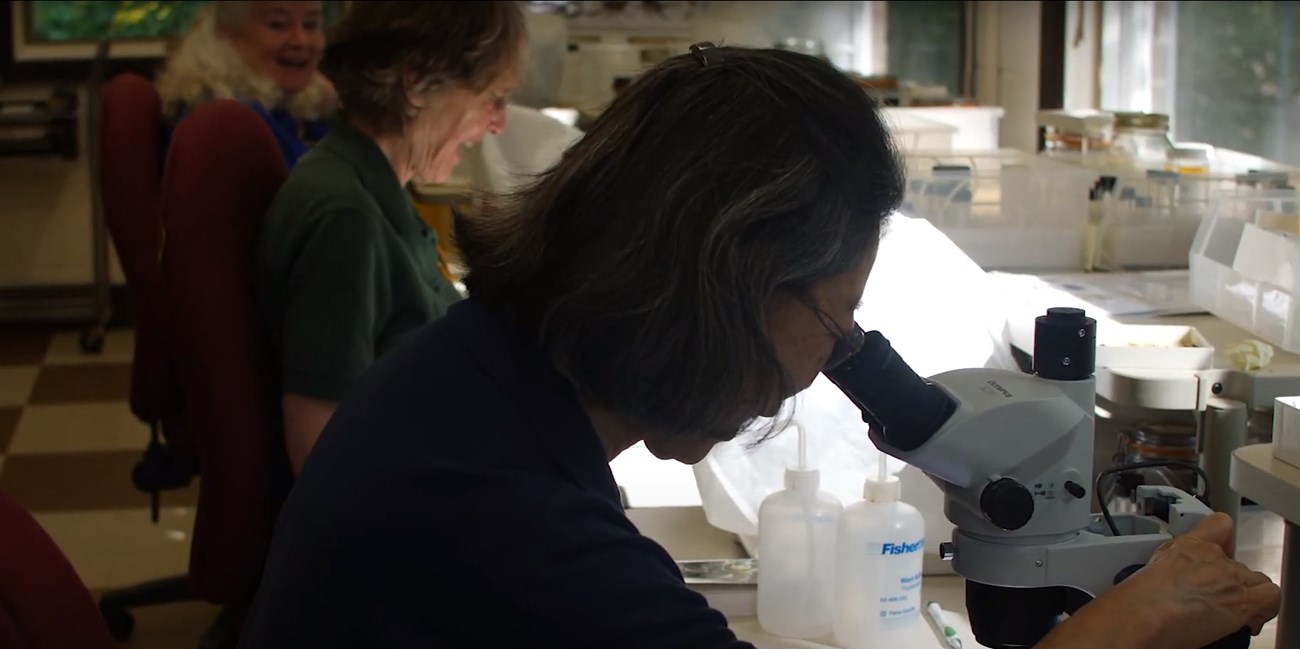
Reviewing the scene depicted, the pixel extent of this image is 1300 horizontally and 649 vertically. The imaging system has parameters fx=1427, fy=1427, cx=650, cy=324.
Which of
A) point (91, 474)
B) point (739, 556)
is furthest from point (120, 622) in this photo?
point (739, 556)

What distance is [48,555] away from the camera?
954 millimetres

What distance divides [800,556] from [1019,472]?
0.32 metres

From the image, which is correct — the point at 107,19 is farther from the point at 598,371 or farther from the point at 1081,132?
the point at 598,371

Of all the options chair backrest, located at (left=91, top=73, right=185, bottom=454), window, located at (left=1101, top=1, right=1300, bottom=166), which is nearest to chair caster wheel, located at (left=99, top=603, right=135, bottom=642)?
chair backrest, located at (left=91, top=73, right=185, bottom=454)

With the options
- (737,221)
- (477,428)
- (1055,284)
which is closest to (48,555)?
(477,428)

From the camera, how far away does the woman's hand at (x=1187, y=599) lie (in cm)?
98

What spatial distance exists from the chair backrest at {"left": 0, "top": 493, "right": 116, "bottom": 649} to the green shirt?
2.83 ft

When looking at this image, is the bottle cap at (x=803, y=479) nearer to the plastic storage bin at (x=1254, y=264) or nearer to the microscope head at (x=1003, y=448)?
the microscope head at (x=1003, y=448)

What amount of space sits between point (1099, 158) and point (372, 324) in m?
1.55

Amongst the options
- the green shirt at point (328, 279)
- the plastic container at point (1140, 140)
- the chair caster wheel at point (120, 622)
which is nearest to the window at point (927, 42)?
the plastic container at point (1140, 140)

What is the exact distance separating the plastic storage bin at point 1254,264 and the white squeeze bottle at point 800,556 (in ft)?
1.98

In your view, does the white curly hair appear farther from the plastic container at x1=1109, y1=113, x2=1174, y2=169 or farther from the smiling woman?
the plastic container at x1=1109, y1=113, x2=1174, y2=169

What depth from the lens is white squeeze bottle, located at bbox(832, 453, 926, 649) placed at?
1.23 meters

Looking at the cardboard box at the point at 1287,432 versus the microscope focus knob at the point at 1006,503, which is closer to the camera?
the microscope focus knob at the point at 1006,503
